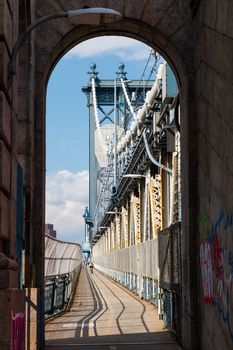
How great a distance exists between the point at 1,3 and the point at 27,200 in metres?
6.31

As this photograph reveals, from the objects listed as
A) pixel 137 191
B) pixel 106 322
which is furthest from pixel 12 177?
pixel 137 191

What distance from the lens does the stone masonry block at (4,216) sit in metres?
9.18

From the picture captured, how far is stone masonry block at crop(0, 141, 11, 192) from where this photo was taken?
29.8 ft

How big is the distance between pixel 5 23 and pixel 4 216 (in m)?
2.30

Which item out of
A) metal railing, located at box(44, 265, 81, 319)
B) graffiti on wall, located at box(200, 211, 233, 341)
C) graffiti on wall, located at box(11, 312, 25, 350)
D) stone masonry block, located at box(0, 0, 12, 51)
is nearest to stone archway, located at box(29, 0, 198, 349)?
graffiti on wall, located at box(200, 211, 233, 341)

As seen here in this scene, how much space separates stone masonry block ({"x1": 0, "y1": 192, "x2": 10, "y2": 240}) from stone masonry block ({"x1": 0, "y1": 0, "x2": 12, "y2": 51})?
1.89 meters

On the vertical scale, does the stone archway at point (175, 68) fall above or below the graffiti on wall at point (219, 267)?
above

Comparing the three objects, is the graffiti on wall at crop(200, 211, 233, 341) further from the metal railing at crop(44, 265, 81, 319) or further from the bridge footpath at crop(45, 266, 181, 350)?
the metal railing at crop(44, 265, 81, 319)

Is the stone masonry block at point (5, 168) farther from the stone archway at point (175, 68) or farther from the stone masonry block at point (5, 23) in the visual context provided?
the stone archway at point (175, 68)

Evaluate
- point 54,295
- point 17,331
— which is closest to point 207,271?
point 17,331

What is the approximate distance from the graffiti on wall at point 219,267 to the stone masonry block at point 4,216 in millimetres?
3396

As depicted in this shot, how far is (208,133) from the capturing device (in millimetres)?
14055

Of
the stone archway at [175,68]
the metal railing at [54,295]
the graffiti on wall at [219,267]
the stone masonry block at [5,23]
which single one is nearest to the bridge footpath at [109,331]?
the metal railing at [54,295]

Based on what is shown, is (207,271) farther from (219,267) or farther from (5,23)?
(5,23)
